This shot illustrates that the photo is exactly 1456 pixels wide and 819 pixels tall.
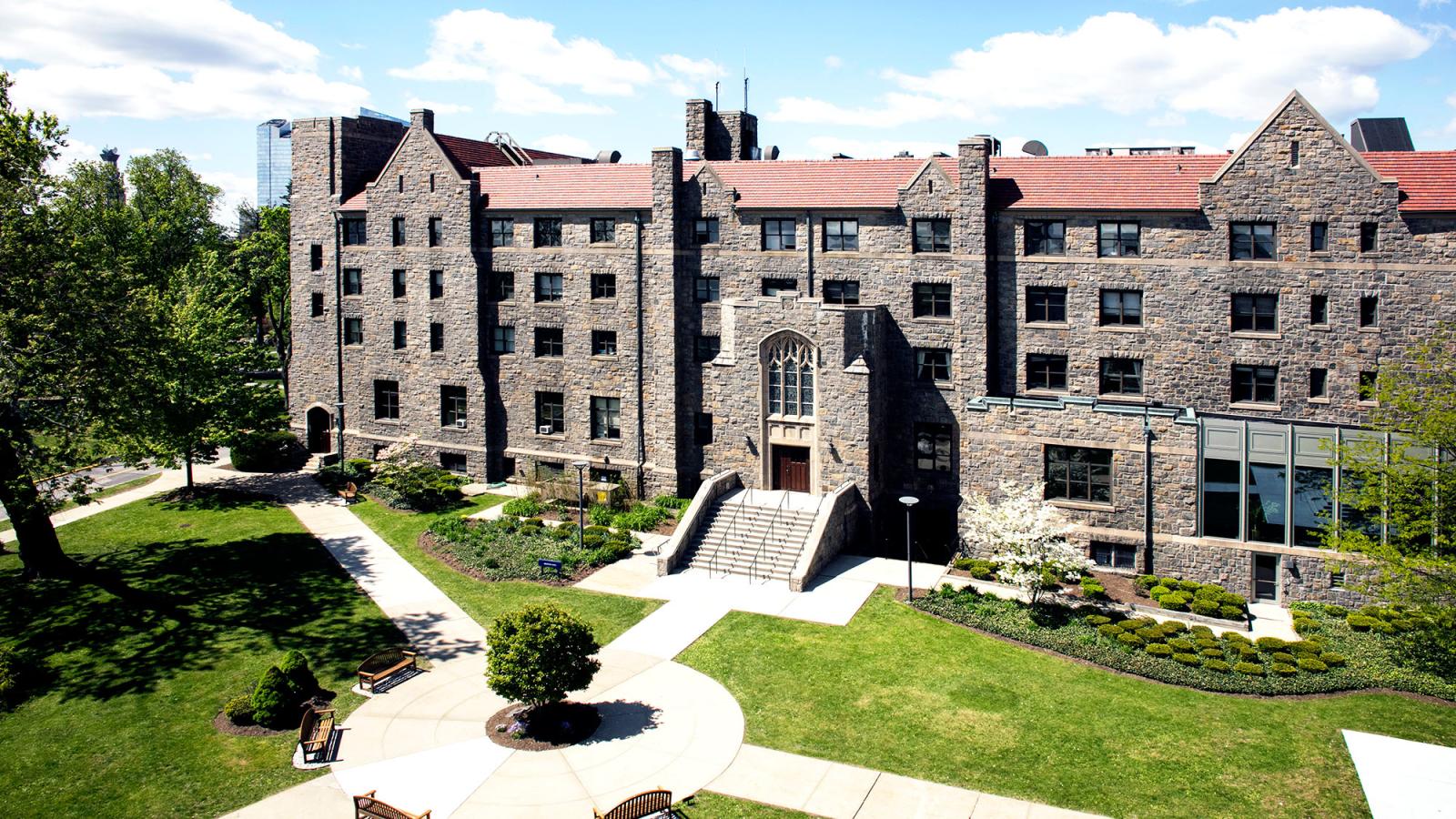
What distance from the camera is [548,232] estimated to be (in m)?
48.1

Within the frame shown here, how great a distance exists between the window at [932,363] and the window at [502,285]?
20.2 m

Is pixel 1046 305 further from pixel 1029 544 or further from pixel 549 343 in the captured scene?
pixel 549 343

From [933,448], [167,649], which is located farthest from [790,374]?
[167,649]

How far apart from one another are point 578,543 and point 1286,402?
2720 cm

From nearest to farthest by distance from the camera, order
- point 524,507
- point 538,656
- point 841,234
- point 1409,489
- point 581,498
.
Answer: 1. point 538,656
2. point 1409,489
3. point 581,498
4. point 841,234
5. point 524,507

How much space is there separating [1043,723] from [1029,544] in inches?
330

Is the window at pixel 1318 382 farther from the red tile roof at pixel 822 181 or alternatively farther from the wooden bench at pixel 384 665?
the wooden bench at pixel 384 665

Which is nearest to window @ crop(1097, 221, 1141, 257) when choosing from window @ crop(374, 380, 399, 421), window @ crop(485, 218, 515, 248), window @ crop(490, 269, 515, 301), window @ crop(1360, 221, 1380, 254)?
window @ crop(1360, 221, 1380, 254)

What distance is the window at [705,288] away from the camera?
45031 mm

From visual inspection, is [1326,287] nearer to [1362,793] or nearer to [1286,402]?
[1286,402]

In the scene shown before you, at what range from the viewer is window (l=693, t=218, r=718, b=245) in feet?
147

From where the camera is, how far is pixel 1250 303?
37.4 metres

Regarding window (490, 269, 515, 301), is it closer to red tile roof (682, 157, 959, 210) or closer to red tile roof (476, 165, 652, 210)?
red tile roof (476, 165, 652, 210)

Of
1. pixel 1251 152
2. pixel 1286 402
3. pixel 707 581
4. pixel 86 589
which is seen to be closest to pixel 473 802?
pixel 707 581
